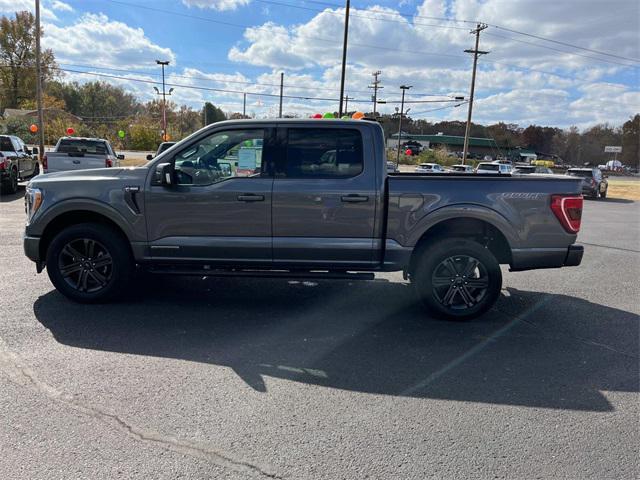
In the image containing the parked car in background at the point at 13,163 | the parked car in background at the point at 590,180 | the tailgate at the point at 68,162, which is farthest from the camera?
the parked car in background at the point at 590,180

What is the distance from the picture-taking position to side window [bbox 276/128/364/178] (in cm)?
489

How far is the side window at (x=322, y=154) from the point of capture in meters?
4.89

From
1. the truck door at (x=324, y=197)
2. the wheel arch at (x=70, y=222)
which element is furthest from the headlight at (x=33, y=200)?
the truck door at (x=324, y=197)

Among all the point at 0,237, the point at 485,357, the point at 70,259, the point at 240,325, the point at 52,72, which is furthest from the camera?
the point at 52,72

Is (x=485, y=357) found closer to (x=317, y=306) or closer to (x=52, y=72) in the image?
(x=317, y=306)

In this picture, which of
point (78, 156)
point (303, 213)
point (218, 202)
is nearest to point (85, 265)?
point (218, 202)

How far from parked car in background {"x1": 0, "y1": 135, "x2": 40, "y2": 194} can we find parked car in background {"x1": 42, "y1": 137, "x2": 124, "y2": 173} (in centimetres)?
104

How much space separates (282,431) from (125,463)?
0.92 meters

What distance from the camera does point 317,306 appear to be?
5.41m

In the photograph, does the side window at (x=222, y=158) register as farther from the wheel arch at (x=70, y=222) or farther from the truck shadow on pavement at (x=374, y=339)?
the truck shadow on pavement at (x=374, y=339)

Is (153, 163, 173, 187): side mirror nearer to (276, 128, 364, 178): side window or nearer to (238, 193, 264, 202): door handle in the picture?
(238, 193, 264, 202): door handle

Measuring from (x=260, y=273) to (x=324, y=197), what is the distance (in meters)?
1.06

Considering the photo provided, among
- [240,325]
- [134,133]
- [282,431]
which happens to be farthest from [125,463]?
[134,133]

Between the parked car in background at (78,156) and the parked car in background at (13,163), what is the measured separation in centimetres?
104
